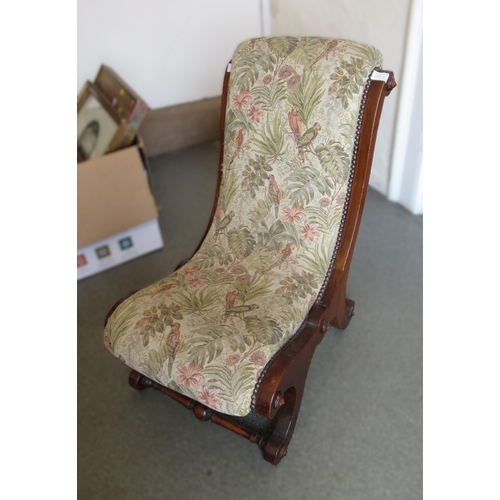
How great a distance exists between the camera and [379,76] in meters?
1.12

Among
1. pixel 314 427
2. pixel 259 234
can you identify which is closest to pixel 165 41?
pixel 259 234

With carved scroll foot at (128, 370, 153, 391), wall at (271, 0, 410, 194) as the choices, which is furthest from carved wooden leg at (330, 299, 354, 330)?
wall at (271, 0, 410, 194)

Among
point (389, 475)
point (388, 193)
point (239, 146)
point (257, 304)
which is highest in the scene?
point (239, 146)

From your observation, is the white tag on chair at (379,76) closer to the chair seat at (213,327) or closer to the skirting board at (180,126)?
the chair seat at (213,327)

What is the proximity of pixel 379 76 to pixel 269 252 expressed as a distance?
56 cm

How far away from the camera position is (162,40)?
2.56 metres

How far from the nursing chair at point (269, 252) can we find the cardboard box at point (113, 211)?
22.8 inches

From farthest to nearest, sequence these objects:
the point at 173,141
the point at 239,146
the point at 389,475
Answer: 1. the point at 173,141
2. the point at 239,146
3. the point at 389,475

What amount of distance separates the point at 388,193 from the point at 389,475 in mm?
1347

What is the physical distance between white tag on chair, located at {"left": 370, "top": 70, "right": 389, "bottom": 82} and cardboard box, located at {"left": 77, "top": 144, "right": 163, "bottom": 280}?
1.04 meters

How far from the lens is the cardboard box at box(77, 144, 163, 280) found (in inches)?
69.6

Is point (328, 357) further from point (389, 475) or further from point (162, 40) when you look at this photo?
point (162, 40)

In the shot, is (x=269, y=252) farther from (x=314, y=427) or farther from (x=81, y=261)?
(x=81, y=261)
